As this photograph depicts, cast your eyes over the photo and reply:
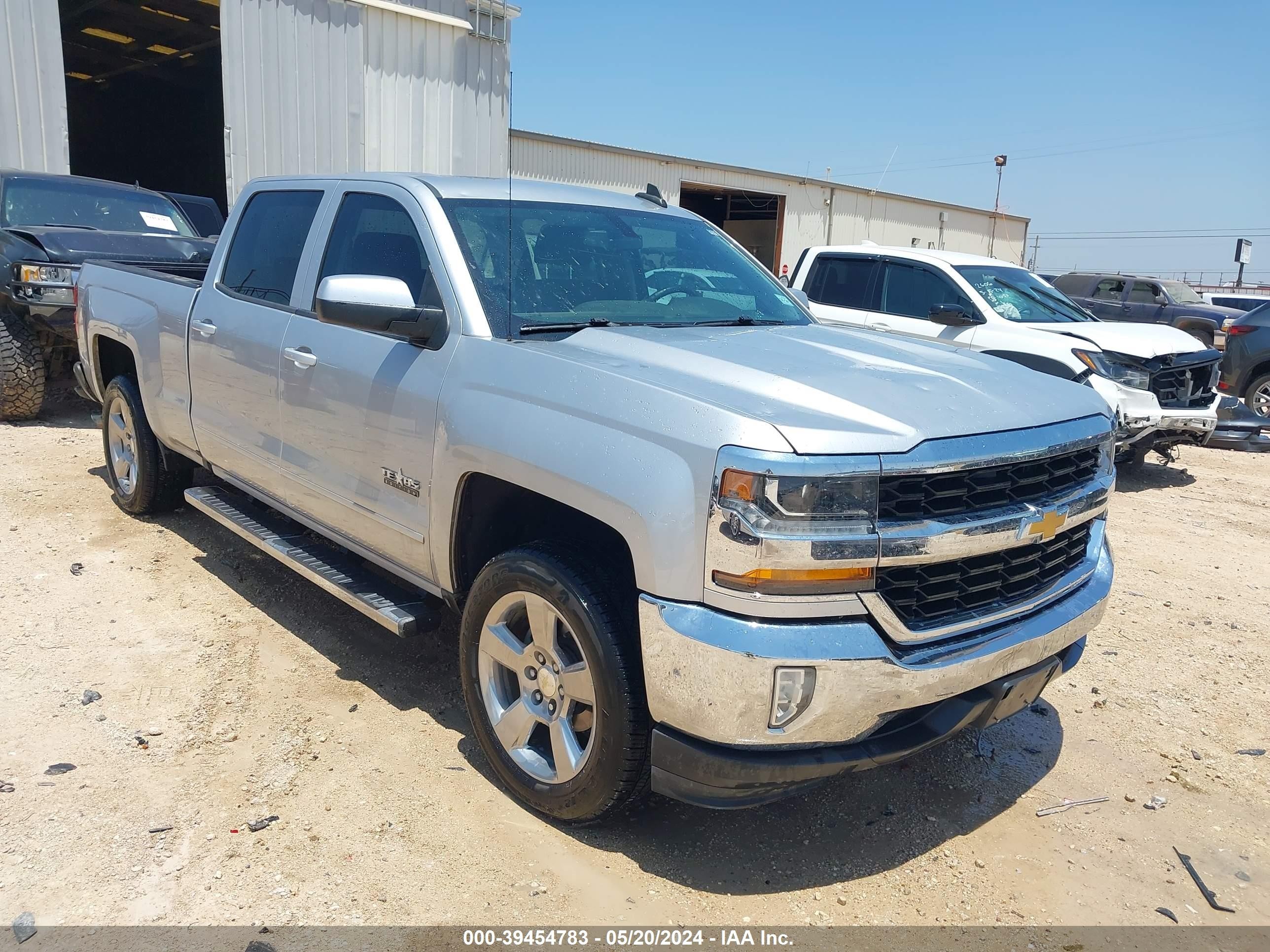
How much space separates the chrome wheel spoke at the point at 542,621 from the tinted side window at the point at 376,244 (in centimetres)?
124

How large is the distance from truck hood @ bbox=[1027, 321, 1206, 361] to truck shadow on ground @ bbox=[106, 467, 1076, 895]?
16.7 ft

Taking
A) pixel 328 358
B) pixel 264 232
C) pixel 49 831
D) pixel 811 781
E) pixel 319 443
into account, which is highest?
pixel 264 232

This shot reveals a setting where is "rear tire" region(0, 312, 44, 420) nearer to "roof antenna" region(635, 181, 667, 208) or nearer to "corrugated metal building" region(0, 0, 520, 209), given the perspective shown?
"corrugated metal building" region(0, 0, 520, 209)

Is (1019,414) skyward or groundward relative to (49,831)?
skyward

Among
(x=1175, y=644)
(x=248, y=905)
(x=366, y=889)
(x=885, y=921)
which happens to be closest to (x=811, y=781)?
(x=885, y=921)

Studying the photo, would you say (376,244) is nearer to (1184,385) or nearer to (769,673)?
(769,673)

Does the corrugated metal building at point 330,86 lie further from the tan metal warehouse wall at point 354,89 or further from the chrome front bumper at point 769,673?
the chrome front bumper at point 769,673

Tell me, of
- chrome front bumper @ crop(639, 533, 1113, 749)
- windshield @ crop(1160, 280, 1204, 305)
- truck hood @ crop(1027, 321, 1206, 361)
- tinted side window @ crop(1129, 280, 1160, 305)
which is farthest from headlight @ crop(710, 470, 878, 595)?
windshield @ crop(1160, 280, 1204, 305)

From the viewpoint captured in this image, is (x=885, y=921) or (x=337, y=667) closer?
(x=885, y=921)

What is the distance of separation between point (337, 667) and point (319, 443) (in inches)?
38.2

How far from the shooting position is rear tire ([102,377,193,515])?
5.46 metres

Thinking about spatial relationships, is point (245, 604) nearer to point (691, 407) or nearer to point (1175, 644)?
point (691, 407)

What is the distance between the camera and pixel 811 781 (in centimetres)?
251

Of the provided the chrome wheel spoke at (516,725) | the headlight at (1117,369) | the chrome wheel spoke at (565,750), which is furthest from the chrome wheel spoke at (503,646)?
the headlight at (1117,369)
